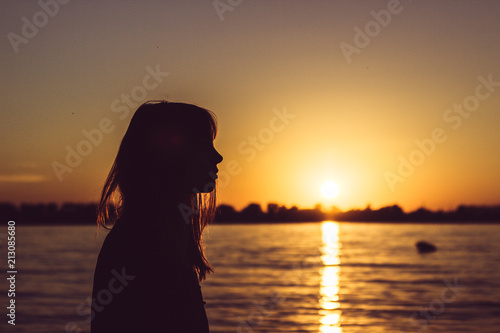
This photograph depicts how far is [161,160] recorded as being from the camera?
1.95 m

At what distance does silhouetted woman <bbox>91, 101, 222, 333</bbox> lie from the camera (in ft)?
5.85

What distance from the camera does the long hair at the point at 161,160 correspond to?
193 centimetres

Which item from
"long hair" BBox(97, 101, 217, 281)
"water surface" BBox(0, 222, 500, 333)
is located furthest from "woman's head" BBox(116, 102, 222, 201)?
"water surface" BBox(0, 222, 500, 333)

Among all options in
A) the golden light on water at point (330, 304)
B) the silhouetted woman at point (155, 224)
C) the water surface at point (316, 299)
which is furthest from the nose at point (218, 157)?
the golden light on water at point (330, 304)

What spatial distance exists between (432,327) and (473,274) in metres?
24.5

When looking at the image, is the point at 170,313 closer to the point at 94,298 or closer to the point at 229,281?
the point at 94,298

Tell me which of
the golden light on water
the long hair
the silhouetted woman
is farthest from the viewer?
the golden light on water

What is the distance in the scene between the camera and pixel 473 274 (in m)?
43.3

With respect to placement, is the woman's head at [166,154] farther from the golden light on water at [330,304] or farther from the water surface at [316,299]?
the golden light on water at [330,304]

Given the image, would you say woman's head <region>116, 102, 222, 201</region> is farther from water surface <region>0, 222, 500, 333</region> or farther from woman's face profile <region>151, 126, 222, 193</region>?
water surface <region>0, 222, 500, 333</region>

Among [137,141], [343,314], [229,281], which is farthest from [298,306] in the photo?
[137,141]

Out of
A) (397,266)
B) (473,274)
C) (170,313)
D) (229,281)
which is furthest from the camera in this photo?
A: (397,266)

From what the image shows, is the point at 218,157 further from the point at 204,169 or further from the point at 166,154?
the point at 166,154

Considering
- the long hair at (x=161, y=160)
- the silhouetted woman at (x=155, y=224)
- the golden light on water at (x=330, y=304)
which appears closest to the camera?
the silhouetted woman at (x=155, y=224)
